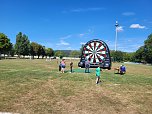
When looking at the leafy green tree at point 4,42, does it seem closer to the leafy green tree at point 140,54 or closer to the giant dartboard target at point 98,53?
the giant dartboard target at point 98,53

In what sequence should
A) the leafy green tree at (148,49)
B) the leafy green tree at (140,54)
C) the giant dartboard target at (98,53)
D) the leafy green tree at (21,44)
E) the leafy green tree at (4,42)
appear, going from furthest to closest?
the leafy green tree at (140,54), the leafy green tree at (21,44), the leafy green tree at (148,49), the leafy green tree at (4,42), the giant dartboard target at (98,53)

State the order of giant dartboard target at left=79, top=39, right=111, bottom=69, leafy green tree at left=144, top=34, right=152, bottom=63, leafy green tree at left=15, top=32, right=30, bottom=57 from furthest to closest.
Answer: leafy green tree at left=15, top=32, right=30, bottom=57 < leafy green tree at left=144, top=34, right=152, bottom=63 < giant dartboard target at left=79, top=39, right=111, bottom=69

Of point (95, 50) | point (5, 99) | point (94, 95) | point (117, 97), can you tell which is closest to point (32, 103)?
point (5, 99)

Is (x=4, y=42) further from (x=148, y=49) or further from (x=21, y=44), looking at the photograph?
(x=148, y=49)

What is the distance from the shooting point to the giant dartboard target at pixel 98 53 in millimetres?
33406

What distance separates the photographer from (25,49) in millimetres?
126062

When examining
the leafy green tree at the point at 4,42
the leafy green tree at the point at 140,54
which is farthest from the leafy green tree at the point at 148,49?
the leafy green tree at the point at 4,42

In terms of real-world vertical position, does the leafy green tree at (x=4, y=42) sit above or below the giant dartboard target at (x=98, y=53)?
above

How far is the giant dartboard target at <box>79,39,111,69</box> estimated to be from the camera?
33.4 m

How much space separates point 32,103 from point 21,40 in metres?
118

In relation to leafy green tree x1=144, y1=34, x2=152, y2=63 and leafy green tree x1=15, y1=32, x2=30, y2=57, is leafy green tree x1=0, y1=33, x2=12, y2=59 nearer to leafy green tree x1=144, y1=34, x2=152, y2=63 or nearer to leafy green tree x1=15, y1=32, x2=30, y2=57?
leafy green tree x1=15, y1=32, x2=30, y2=57

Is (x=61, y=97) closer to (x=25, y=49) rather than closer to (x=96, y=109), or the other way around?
(x=96, y=109)

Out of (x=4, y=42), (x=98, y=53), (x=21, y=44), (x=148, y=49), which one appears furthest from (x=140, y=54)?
(x=98, y=53)

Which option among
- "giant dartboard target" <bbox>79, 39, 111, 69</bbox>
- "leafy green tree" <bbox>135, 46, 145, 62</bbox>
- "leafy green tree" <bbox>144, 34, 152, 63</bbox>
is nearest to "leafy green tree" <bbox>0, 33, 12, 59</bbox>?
"leafy green tree" <bbox>144, 34, 152, 63</bbox>
